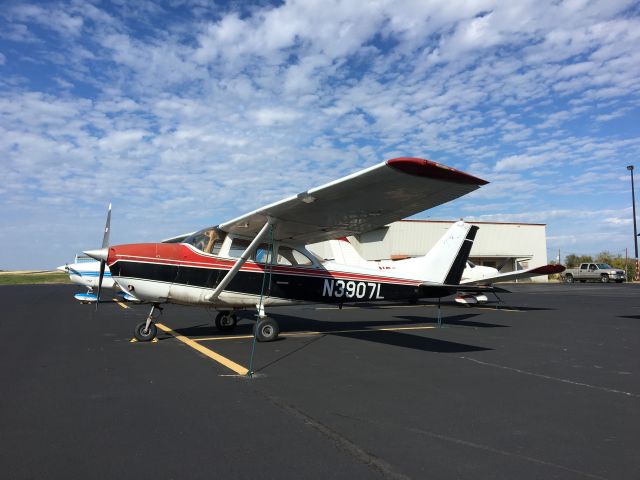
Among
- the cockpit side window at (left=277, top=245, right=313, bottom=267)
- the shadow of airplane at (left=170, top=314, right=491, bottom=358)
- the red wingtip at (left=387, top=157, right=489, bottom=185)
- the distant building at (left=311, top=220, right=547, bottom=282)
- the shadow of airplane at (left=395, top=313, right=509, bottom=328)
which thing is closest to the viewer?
the red wingtip at (left=387, top=157, right=489, bottom=185)

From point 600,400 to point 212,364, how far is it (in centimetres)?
483

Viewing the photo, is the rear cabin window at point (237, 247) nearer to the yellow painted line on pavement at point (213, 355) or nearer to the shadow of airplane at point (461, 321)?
the yellow painted line on pavement at point (213, 355)

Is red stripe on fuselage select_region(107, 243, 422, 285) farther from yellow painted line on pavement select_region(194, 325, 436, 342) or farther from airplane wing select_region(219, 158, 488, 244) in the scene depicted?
yellow painted line on pavement select_region(194, 325, 436, 342)

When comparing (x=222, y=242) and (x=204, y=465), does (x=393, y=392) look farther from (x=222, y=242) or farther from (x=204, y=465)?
(x=222, y=242)


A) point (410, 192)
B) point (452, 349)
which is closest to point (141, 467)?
point (410, 192)

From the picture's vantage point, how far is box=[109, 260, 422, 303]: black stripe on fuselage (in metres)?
8.12

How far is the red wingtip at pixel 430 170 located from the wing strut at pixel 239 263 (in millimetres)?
3397

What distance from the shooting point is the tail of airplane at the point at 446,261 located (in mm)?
11508

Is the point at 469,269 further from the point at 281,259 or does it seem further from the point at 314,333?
the point at 281,259

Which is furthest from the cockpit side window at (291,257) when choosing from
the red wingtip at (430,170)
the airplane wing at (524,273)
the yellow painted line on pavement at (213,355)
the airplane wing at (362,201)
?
the airplane wing at (524,273)

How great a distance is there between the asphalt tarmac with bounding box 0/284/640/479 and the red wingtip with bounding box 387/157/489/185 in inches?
100

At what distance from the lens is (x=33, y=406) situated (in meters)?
4.30

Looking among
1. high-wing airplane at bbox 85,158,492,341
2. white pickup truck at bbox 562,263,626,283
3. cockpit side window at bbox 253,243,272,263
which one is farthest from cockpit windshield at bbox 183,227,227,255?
white pickup truck at bbox 562,263,626,283

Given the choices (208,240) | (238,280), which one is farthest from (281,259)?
(208,240)
